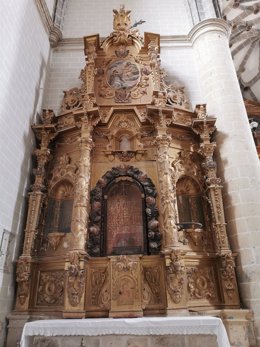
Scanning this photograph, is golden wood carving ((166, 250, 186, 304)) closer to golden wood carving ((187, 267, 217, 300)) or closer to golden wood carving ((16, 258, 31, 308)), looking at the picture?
golden wood carving ((187, 267, 217, 300))

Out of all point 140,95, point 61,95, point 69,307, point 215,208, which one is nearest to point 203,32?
point 140,95

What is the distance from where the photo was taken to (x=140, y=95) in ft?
25.8

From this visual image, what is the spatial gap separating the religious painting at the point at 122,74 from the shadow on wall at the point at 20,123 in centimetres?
218

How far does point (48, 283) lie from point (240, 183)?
4998 mm

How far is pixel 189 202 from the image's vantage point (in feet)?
23.0

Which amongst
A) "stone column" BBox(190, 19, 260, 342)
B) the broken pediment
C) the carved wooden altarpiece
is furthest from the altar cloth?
the broken pediment

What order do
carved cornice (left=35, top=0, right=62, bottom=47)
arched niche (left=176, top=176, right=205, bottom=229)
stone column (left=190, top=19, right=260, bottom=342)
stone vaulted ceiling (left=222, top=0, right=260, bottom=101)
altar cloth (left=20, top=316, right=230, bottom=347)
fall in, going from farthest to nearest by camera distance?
stone vaulted ceiling (left=222, top=0, right=260, bottom=101)
carved cornice (left=35, top=0, right=62, bottom=47)
arched niche (left=176, top=176, right=205, bottom=229)
stone column (left=190, top=19, right=260, bottom=342)
altar cloth (left=20, top=316, right=230, bottom=347)

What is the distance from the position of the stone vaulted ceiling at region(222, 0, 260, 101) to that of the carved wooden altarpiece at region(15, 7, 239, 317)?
246 inches

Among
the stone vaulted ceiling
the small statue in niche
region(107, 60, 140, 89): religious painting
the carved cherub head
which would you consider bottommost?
the small statue in niche

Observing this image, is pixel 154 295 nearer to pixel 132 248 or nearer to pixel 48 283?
pixel 132 248

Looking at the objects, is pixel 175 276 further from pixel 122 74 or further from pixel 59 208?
pixel 122 74

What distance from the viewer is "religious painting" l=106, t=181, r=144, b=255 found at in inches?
246

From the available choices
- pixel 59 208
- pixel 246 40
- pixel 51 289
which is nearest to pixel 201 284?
pixel 51 289

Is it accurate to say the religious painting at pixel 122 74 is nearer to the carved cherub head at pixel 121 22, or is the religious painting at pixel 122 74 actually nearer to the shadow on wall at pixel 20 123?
the carved cherub head at pixel 121 22
